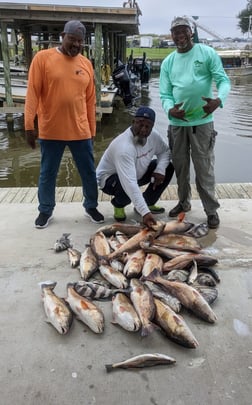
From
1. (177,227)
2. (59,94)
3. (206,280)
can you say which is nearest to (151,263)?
(206,280)

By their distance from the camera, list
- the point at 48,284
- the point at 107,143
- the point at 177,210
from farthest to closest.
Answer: the point at 107,143
the point at 177,210
the point at 48,284

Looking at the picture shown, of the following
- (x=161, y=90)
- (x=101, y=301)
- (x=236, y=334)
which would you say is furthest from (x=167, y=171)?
(x=236, y=334)

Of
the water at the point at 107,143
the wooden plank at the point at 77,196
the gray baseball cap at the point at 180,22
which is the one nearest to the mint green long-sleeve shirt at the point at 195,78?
the gray baseball cap at the point at 180,22

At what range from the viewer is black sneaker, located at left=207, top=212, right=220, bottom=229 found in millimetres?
3711

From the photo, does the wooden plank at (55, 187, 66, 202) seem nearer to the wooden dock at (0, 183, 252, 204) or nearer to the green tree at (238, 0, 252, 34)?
the wooden dock at (0, 183, 252, 204)

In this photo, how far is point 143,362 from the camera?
2.04 m

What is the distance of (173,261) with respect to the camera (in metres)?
2.99

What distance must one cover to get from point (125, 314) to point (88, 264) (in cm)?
70

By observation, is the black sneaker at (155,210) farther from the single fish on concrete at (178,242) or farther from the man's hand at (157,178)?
the single fish on concrete at (178,242)

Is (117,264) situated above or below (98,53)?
below

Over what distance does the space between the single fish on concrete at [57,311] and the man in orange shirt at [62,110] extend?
1.28 m

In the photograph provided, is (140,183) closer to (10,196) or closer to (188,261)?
(188,261)

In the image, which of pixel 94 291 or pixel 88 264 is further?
pixel 88 264

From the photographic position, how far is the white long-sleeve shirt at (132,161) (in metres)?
3.33
